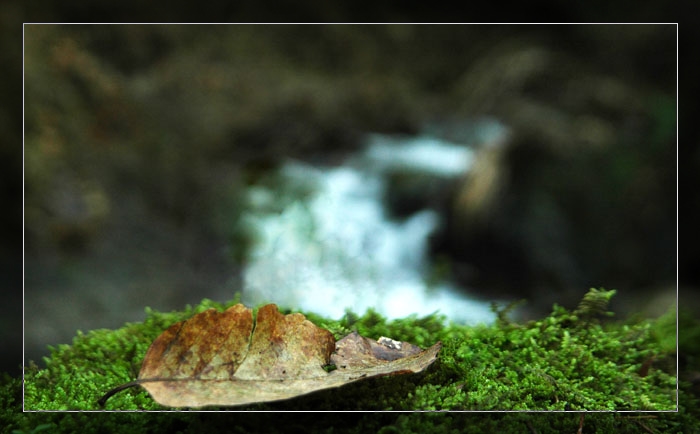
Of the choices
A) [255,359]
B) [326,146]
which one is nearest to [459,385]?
[255,359]

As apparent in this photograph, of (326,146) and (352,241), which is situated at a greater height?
(326,146)

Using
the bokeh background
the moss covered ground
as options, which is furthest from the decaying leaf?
the bokeh background

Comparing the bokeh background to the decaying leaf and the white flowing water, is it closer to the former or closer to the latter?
the white flowing water

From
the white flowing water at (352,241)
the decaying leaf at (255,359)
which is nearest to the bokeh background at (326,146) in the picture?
the white flowing water at (352,241)

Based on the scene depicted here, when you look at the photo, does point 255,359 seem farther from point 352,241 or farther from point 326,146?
point 326,146

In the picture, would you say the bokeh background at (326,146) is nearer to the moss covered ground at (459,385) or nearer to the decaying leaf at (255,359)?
the moss covered ground at (459,385)
